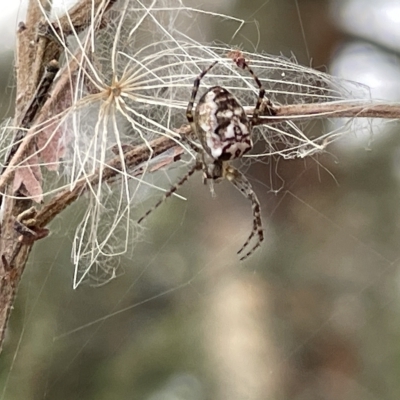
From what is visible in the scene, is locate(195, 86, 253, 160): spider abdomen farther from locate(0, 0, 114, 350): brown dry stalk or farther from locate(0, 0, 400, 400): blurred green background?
locate(0, 0, 400, 400): blurred green background

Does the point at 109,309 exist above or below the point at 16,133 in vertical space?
below

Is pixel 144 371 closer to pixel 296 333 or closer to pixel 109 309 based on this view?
pixel 109 309

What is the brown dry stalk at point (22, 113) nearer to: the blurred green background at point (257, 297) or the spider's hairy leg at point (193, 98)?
the spider's hairy leg at point (193, 98)

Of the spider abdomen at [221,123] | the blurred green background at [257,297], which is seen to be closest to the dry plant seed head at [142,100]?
the spider abdomen at [221,123]

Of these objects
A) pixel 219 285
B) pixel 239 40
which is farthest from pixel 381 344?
pixel 239 40

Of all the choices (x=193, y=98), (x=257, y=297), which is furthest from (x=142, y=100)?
(x=257, y=297)

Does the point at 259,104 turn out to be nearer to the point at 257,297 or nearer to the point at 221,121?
the point at 221,121
